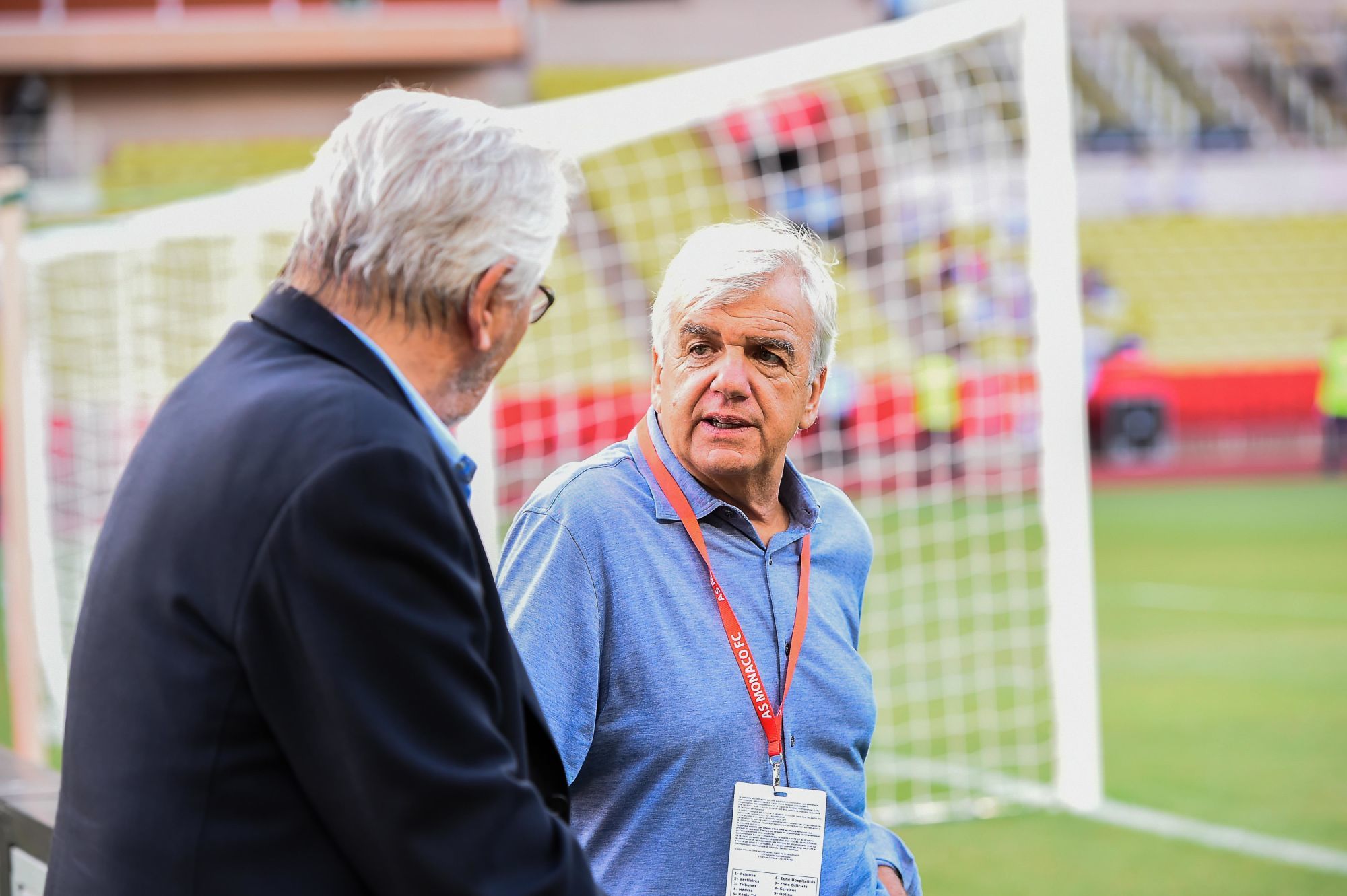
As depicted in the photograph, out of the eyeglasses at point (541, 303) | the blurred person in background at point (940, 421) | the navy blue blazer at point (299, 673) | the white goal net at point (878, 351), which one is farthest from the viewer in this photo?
the blurred person in background at point (940, 421)

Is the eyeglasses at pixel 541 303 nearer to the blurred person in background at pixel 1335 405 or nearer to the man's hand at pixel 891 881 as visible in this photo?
the man's hand at pixel 891 881

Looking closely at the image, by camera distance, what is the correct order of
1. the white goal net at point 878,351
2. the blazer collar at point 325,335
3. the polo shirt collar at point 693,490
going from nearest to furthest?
the blazer collar at point 325,335 → the polo shirt collar at point 693,490 → the white goal net at point 878,351

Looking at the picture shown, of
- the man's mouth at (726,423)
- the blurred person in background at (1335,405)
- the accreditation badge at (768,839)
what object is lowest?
the blurred person in background at (1335,405)

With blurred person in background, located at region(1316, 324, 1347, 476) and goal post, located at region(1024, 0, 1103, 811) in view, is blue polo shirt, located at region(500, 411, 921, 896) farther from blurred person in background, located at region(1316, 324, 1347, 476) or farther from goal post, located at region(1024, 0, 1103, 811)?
blurred person in background, located at region(1316, 324, 1347, 476)

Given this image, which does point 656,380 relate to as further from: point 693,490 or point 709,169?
point 709,169

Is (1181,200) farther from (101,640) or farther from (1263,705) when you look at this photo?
(101,640)

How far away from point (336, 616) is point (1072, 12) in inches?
1172

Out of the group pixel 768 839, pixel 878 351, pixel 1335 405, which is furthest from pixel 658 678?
pixel 1335 405

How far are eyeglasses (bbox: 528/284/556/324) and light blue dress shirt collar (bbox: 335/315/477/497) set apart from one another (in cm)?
14

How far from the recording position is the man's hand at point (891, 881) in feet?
6.67

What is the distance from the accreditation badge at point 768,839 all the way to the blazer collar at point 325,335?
833mm

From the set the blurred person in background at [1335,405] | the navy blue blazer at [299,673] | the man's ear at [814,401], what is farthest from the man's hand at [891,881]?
the blurred person in background at [1335,405]

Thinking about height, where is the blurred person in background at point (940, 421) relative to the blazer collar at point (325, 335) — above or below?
below

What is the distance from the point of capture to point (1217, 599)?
977 centimetres
